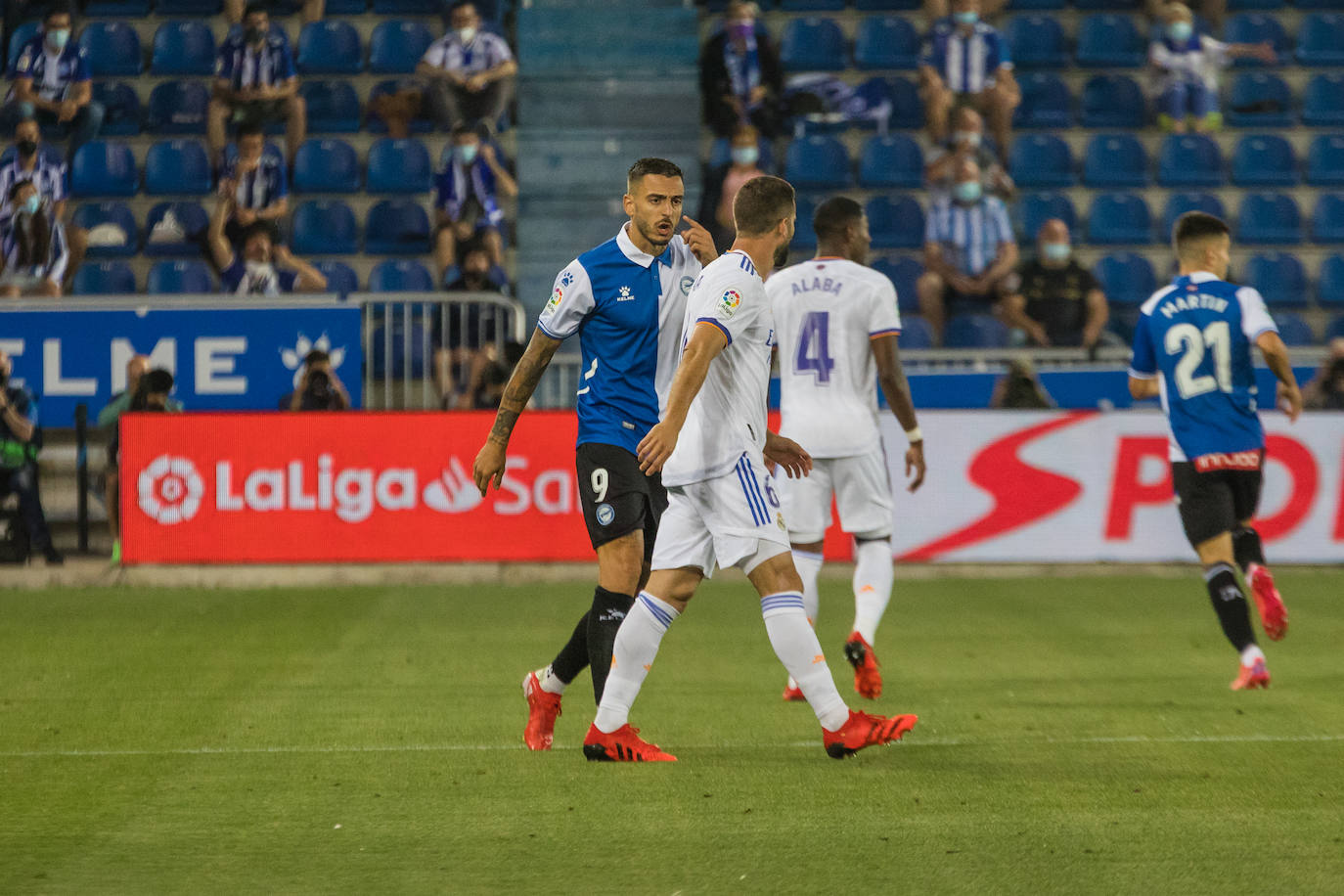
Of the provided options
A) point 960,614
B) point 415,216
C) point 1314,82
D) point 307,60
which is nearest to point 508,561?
point 960,614

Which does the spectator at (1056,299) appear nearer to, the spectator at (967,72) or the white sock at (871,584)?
the spectator at (967,72)

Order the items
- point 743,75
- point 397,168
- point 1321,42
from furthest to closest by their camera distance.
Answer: point 1321,42
point 743,75
point 397,168

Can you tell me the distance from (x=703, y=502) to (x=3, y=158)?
39.8 feet

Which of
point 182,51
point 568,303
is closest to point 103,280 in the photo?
point 182,51

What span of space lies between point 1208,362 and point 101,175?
1273 centimetres

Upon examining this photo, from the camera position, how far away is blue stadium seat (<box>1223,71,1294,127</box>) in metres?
17.7

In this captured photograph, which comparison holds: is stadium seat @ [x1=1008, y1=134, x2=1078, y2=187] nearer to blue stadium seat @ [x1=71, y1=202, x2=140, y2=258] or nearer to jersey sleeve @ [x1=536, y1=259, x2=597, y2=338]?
blue stadium seat @ [x1=71, y1=202, x2=140, y2=258]

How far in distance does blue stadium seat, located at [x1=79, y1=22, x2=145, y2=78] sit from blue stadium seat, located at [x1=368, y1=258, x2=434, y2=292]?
176 inches

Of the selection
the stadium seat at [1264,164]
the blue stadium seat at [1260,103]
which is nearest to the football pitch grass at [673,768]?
the stadium seat at [1264,164]

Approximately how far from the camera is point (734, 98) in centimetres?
1647

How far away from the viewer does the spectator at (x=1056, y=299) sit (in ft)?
48.2

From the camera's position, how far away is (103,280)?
15.5 meters

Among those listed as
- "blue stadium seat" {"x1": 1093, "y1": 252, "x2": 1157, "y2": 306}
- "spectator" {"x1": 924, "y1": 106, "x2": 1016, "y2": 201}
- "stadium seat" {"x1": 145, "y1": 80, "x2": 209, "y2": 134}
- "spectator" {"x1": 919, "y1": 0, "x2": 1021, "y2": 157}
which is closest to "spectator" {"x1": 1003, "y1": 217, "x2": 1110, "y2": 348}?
"spectator" {"x1": 924, "y1": 106, "x2": 1016, "y2": 201}

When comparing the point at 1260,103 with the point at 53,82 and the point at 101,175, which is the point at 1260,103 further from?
the point at 53,82
